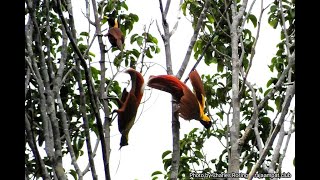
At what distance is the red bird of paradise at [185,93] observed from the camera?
51.7 inches

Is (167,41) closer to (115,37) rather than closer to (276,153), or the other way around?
(115,37)

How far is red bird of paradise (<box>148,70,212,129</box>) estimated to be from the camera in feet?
4.31

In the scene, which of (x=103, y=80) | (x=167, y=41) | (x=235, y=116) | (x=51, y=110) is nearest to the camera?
(x=51, y=110)

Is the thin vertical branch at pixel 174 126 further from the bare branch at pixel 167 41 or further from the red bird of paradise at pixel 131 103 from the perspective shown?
the red bird of paradise at pixel 131 103

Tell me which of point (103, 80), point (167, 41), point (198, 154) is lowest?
point (198, 154)

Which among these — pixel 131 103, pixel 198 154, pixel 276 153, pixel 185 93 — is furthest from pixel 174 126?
pixel 198 154

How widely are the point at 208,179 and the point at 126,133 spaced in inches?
46.1

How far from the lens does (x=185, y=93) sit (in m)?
1.36

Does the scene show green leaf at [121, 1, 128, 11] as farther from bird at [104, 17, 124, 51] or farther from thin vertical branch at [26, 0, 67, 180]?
thin vertical branch at [26, 0, 67, 180]

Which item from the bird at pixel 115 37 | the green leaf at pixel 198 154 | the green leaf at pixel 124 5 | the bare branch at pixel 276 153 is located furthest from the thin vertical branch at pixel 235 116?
the green leaf at pixel 198 154

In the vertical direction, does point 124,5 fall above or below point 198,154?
above

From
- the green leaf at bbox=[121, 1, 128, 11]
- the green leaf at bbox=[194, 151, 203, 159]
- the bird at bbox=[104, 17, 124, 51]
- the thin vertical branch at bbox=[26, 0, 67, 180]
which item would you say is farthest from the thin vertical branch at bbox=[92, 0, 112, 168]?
the green leaf at bbox=[194, 151, 203, 159]

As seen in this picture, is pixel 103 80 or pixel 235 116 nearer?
pixel 103 80
